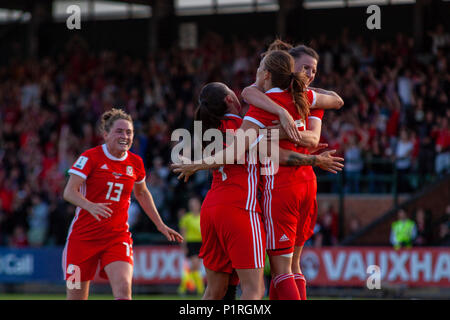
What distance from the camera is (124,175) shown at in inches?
309

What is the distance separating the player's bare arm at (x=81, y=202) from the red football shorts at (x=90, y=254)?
0.29 metres

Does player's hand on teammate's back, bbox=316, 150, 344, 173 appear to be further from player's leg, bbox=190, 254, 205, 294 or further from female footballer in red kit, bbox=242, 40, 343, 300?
player's leg, bbox=190, 254, 205, 294

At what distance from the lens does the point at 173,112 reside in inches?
815

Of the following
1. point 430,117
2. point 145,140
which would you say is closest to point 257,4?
point 145,140

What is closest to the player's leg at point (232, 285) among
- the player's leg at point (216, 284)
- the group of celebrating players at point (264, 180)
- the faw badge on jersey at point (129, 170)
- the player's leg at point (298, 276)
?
the group of celebrating players at point (264, 180)

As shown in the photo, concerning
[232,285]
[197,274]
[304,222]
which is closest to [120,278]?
[232,285]

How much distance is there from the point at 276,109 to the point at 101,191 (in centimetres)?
242

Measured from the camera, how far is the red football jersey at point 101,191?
25.2ft

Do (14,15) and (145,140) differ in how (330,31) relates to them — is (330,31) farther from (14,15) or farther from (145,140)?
(14,15)

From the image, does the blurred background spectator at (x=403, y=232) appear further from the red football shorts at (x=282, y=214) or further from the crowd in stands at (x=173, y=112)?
the red football shorts at (x=282, y=214)

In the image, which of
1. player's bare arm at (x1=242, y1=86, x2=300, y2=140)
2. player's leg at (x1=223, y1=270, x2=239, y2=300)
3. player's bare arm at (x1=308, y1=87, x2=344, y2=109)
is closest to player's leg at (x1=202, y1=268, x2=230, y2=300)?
player's leg at (x1=223, y1=270, x2=239, y2=300)

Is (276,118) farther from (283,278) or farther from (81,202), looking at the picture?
(81,202)

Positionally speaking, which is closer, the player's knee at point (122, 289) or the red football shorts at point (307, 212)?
the red football shorts at point (307, 212)

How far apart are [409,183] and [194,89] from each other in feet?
22.1
